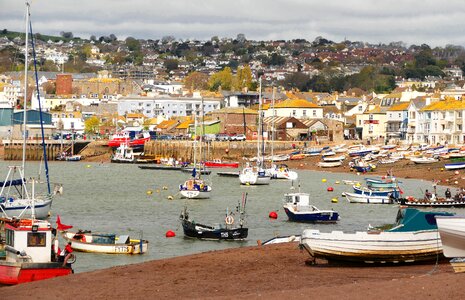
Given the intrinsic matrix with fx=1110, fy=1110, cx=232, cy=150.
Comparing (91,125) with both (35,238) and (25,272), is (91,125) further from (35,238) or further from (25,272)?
(25,272)

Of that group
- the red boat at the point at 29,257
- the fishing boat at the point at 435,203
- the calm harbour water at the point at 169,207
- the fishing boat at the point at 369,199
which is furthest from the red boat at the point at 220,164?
the red boat at the point at 29,257

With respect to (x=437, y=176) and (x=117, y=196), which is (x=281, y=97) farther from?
(x=117, y=196)

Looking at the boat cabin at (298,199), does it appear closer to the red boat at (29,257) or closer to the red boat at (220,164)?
the red boat at (29,257)

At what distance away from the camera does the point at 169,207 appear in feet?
191

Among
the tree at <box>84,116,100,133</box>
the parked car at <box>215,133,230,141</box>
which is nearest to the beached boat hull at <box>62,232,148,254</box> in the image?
the parked car at <box>215,133,230,141</box>

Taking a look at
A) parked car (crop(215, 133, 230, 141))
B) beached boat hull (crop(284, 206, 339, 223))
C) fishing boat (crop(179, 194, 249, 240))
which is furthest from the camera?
parked car (crop(215, 133, 230, 141))

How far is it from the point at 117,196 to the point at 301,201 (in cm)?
1958

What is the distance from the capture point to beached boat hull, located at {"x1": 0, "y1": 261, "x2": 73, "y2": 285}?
97.4 ft

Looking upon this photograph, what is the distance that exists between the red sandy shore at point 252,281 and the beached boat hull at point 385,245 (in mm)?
290

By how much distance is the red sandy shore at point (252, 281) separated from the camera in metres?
23.8

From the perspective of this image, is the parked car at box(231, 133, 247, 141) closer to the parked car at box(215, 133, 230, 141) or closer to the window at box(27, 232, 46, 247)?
the parked car at box(215, 133, 230, 141)

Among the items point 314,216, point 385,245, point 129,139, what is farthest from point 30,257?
point 129,139

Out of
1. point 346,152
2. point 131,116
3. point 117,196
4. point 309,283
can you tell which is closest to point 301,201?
point 117,196

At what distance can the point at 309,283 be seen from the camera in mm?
26266
